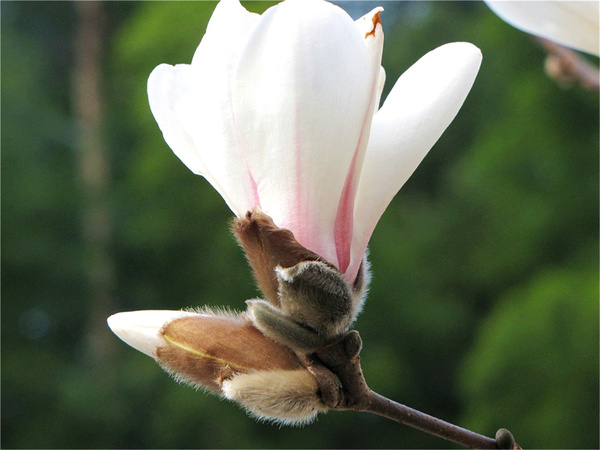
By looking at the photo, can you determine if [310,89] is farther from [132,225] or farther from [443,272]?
[132,225]

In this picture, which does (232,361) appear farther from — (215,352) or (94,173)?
(94,173)

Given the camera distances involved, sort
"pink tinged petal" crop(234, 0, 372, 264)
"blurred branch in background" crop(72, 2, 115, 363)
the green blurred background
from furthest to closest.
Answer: "blurred branch in background" crop(72, 2, 115, 363) → the green blurred background → "pink tinged petal" crop(234, 0, 372, 264)

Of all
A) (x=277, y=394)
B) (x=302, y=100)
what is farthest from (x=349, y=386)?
(x=302, y=100)

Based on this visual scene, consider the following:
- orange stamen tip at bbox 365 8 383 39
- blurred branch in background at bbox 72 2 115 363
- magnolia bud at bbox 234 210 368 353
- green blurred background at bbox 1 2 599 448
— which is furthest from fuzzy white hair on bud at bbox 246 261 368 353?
blurred branch in background at bbox 72 2 115 363

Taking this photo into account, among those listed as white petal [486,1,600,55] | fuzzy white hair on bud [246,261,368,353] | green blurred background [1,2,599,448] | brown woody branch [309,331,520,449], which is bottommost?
green blurred background [1,2,599,448]

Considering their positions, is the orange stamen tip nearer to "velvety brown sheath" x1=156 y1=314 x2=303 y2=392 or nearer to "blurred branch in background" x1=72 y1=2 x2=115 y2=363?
"velvety brown sheath" x1=156 y1=314 x2=303 y2=392

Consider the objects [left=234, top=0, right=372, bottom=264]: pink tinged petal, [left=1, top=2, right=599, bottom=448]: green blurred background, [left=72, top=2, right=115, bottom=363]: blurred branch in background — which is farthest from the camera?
[left=72, top=2, right=115, bottom=363]: blurred branch in background

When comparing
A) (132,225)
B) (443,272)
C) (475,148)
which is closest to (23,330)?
(132,225)

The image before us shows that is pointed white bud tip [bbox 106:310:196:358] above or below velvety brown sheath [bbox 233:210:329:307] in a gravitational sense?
below

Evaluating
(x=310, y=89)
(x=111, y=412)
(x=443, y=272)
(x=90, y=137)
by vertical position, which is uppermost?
(x=310, y=89)
